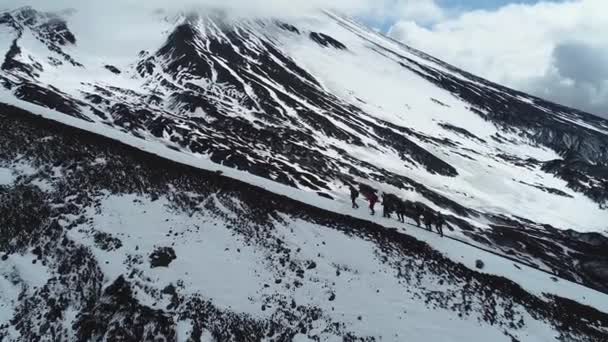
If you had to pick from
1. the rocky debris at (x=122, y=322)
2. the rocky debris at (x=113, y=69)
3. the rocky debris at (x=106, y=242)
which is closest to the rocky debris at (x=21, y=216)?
the rocky debris at (x=106, y=242)

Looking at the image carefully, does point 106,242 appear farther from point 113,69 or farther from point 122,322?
point 113,69

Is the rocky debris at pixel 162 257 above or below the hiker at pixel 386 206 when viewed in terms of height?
above

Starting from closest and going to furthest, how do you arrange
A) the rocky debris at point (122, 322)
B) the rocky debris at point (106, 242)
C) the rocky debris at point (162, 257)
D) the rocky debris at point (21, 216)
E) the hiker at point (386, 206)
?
the rocky debris at point (122, 322) → the rocky debris at point (21, 216) → the rocky debris at point (162, 257) → the rocky debris at point (106, 242) → the hiker at point (386, 206)

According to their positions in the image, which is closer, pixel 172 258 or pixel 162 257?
pixel 162 257

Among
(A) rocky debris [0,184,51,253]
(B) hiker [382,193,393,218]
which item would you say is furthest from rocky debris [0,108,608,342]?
(B) hiker [382,193,393,218]

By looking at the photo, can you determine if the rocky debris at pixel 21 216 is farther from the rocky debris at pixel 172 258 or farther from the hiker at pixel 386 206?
the hiker at pixel 386 206

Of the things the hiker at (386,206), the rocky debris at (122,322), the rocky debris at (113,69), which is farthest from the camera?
the rocky debris at (113,69)

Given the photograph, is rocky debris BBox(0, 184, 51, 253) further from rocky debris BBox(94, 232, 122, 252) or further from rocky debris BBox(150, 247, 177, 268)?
rocky debris BBox(150, 247, 177, 268)

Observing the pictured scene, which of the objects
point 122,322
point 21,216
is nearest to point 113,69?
point 21,216

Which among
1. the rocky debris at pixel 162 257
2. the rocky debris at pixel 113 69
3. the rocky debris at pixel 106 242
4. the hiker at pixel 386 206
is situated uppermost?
the rocky debris at pixel 162 257
